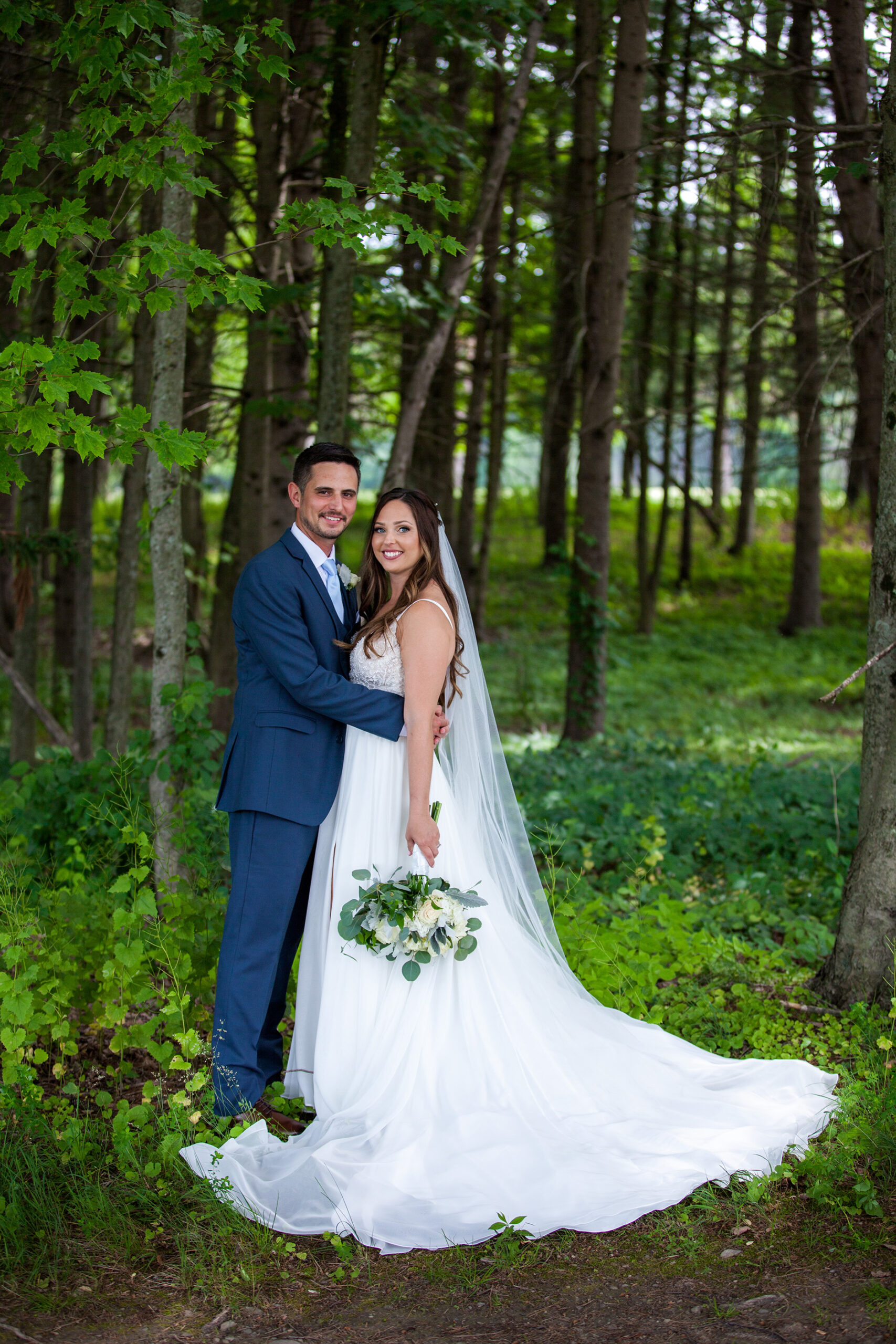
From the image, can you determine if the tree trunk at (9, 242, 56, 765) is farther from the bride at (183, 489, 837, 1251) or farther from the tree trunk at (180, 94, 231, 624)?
the bride at (183, 489, 837, 1251)

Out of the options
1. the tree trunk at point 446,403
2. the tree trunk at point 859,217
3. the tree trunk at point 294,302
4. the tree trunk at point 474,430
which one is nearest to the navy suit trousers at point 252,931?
the tree trunk at point 859,217

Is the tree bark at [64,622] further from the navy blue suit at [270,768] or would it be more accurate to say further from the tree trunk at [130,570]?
the navy blue suit at [270,768]

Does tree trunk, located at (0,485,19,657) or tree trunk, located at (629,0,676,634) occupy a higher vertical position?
tree trunk, located at (629,0,676,634)

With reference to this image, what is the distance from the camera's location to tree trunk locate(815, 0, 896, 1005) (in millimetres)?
4215

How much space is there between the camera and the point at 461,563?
1539 cm

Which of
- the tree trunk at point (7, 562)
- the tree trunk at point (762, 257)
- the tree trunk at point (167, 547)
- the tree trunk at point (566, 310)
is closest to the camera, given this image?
the tree trunk at point (167, 547)

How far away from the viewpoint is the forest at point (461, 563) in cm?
317

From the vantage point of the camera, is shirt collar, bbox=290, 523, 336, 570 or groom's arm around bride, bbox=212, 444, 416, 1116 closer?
groom's arm around bride, bbox=212, 444, 416, 1116

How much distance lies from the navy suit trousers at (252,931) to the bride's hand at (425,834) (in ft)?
1.41

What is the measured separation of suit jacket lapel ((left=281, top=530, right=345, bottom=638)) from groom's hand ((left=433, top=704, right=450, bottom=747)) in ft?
1.84

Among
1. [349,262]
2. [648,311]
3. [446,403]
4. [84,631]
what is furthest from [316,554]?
[648,311]

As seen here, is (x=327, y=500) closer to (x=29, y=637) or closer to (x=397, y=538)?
(x=397, y=538)

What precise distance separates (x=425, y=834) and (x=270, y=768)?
0.64 metres

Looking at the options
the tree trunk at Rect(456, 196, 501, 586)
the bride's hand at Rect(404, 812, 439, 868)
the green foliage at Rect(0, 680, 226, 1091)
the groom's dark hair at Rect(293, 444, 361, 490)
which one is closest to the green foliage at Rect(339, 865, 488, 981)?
the bride's hand at Rect(404, 812, 439, 868)
